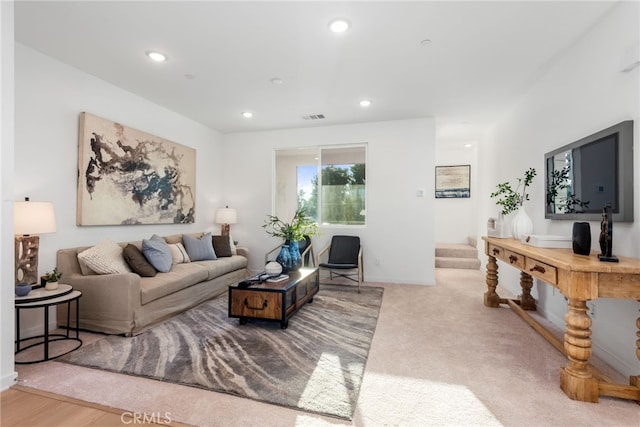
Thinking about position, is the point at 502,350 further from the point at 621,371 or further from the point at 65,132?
the point at 65,132

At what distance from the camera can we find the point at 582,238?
2.12 metres

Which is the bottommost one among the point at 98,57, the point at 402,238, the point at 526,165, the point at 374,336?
the point at 374,336

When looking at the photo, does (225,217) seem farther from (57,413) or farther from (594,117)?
(594,117)

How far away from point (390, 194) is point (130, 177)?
12.6 feet

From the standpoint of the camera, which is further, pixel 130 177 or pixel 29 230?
pixel 130 177

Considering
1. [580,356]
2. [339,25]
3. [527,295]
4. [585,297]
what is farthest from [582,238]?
[339,25]

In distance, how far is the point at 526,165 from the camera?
375 cm

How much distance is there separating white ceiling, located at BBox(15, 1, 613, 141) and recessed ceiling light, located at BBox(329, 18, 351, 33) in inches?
2.4

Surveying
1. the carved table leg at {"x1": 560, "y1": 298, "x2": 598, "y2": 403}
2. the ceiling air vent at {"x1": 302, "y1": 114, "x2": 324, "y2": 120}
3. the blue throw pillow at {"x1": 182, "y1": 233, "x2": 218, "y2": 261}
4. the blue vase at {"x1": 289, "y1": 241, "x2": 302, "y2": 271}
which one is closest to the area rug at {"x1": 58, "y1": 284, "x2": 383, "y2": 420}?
the blue vase at {"x1": 289, "y1": 241, "x2": 302, "y2": 271}

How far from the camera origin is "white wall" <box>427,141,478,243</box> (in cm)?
689

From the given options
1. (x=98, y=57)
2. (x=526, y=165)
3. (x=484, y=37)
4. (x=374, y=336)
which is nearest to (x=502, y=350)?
(x=374, y=336)

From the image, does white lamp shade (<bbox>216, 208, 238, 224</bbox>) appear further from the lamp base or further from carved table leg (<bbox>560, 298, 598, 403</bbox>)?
carved table leg (<bbox>560, 298, 598, 403</bbox>)

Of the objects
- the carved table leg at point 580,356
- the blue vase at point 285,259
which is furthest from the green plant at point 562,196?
the blue vase at point 285,259

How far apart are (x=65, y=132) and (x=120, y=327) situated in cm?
210
